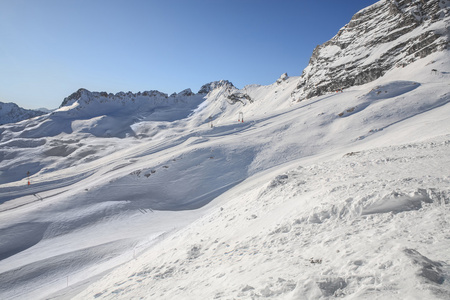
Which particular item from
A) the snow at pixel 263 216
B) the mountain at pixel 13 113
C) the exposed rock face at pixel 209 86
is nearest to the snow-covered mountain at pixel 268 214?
the snow at pixel 263 216

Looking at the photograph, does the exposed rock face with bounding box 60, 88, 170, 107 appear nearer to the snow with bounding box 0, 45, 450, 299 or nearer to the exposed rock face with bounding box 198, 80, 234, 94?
the exposed rock face with bounding box 198, 80, 234, 94

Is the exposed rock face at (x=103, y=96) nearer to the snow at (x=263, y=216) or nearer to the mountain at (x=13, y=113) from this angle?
the mountain at (x=13, y=113)

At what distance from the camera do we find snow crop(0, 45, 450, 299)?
14.1 feet

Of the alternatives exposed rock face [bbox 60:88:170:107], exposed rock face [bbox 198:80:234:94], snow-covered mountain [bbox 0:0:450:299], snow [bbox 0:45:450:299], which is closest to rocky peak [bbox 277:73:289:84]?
snow-covered mountain [bbox 0:0:450:299]

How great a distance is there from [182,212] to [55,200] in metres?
10.9

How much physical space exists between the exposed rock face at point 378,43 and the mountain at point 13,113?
178812 millimetres

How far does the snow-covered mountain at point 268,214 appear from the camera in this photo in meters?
4.34

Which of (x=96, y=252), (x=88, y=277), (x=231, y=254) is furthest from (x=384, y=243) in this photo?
(x=96, y=252)

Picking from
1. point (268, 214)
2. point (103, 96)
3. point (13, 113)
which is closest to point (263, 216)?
point (268, 214)

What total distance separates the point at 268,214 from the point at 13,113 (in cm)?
20686

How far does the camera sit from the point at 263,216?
8.84 m

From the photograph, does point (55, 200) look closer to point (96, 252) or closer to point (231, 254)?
point (96, 252)

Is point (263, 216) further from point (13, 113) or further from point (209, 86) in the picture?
point (13, 113)

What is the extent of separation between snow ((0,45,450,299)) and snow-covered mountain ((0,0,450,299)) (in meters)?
0.05
